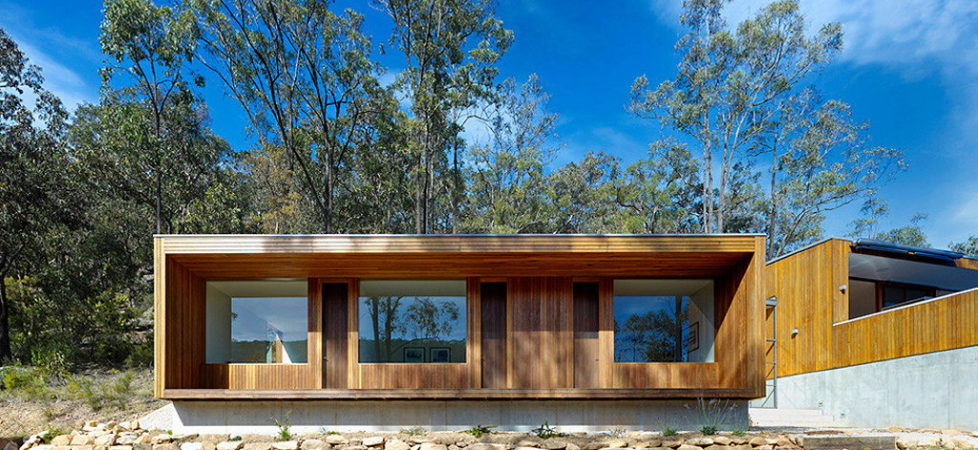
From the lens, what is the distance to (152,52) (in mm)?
14555

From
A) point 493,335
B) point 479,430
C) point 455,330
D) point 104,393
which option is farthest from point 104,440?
point 493,335

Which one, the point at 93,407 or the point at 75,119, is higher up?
the point at 75,119

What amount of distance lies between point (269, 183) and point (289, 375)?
1497 cm

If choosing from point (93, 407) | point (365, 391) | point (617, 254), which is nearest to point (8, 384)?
point (93, 407)

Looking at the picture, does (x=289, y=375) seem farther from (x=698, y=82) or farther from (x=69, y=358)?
(x=698, y=82)

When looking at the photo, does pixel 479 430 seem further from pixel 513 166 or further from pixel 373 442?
pixel 513 166

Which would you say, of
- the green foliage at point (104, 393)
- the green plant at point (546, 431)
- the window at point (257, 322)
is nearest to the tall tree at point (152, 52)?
the green foliage at point (104, 393)

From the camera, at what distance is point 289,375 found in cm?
850

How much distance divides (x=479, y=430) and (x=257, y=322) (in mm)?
3607

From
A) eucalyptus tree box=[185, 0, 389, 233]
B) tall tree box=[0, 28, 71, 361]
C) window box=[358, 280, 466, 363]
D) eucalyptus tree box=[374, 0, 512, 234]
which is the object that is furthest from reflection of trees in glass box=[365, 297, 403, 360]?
tall tree box=[0, 28, 71, 361]

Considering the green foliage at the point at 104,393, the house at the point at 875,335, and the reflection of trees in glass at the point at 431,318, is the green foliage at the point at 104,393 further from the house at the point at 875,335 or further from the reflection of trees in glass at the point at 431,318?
the house at the point at 875,335

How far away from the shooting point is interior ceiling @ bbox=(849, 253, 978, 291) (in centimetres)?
1120

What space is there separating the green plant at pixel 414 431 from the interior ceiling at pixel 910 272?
26.7 ft

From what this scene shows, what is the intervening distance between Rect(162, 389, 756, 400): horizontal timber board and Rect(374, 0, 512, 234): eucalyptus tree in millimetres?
11257
